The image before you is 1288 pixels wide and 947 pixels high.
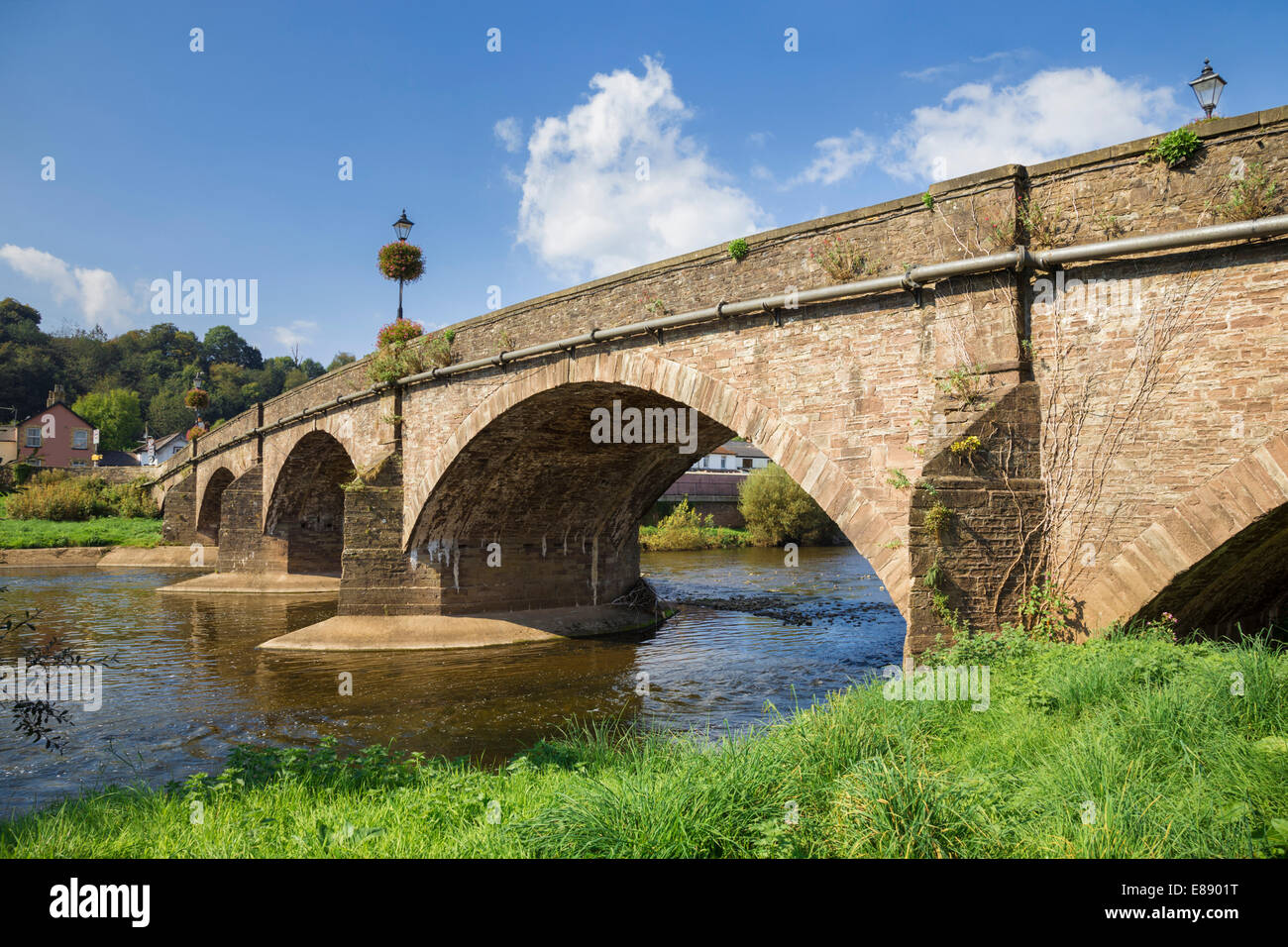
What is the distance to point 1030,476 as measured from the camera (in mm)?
7582

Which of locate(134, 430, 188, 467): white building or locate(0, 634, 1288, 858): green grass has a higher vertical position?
locate(134, 430, 188, 467): white building

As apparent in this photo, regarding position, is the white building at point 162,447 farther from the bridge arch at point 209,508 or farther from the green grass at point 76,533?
the bridge arch at point 209,508

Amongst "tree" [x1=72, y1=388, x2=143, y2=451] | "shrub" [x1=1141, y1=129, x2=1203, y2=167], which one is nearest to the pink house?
"tree" [x1=72, y1=388, x2=143, y2=451]

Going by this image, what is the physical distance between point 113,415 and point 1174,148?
8975 centimetres

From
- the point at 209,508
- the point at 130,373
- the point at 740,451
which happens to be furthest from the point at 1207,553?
the point at 130,373

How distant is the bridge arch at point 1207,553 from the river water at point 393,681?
3.10 m

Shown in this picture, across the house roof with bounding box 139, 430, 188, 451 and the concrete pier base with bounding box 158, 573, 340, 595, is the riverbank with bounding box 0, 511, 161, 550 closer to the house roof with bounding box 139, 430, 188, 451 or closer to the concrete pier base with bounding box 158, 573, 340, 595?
the concrete pier base with bounding box 158, 573, 340, 595

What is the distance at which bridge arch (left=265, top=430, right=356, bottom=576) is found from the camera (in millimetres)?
25125

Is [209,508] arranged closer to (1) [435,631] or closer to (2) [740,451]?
(1) [435,631]

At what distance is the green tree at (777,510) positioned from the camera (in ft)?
128

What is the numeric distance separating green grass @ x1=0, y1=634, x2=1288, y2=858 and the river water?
5.41 ft

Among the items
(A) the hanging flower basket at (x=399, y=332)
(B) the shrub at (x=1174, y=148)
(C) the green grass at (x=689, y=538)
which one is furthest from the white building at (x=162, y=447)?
(B) the shrub at (x=1174, y=148)

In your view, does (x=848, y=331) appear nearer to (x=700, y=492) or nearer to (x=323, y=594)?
(x=323, y=594)
